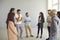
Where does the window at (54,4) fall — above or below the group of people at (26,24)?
above

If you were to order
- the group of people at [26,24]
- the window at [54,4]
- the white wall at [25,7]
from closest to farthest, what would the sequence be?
1. the group of people at [26,24]
2. the window at [54,4]
3. the white wall at [25,7]

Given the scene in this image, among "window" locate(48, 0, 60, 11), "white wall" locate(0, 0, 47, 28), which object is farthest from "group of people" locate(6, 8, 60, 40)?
"window" locate(48, 0, 60, 11)

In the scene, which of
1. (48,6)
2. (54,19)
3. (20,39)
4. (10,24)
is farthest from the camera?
(48,6)

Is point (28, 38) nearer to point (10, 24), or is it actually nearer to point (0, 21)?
point (10, 24)

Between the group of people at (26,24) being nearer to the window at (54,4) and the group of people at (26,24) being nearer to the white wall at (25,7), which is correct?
the white wall at (25,7)

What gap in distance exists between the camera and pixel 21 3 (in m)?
11.8

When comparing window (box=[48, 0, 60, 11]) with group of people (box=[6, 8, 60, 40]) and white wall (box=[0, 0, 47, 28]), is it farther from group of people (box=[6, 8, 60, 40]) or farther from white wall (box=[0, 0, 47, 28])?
group of people (box=[6, 8, 60, 40])

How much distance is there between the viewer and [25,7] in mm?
11766

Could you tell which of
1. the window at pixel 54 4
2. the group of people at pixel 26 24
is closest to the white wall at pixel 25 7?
the window at pixel 54 4

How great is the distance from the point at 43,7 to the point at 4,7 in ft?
8.26

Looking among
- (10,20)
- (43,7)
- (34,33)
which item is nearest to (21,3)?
(43,7)

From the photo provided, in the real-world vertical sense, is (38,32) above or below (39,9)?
below

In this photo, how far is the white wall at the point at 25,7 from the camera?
11086mm

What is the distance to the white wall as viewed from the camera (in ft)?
36.4
